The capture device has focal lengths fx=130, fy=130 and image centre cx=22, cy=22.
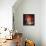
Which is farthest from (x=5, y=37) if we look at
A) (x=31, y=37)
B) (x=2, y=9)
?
(x=31, y=37)

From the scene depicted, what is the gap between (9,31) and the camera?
448 cm

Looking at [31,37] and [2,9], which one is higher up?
[2,9]

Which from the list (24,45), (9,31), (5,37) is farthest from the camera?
(24,45)

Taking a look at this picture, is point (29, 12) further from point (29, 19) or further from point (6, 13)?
point (6, 13)

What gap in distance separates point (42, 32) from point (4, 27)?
1.64 meters

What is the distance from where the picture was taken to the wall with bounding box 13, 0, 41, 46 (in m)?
5.55

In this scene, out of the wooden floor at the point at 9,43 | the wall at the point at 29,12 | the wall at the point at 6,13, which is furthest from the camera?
the wall at the point at 29,12

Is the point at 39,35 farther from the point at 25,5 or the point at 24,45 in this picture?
the point at 25,5

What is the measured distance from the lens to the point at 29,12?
5.54 m

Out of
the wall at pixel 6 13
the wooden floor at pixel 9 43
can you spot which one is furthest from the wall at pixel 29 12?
the wooden floor at pixel 9 43

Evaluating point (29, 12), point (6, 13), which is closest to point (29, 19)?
point (29, 12)

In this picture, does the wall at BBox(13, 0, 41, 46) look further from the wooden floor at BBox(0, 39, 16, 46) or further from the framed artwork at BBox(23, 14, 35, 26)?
the wooden floor at BBox(0, 39, 16, 46)

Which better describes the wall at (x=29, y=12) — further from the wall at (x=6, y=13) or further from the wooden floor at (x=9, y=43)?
the wooden floor at (x=9, y=43)

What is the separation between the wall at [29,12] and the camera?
18.2 ft
